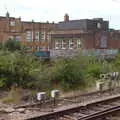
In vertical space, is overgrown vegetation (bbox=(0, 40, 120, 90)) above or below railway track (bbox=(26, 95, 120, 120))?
above

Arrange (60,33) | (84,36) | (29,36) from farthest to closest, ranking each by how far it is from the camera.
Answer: (29,36), (60,33), (84,36)

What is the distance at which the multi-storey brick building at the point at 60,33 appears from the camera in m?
54.3

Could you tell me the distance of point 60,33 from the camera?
56.5 meters

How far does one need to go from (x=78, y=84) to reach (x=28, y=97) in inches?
200

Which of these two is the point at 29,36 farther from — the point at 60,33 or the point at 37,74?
the point at 37,74

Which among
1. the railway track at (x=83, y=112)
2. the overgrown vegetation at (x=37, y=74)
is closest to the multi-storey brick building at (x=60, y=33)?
the overgrown vegetation at (x=37, y=74)

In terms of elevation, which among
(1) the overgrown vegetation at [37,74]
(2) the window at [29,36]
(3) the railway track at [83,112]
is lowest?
(3) the railway track at [83,112]

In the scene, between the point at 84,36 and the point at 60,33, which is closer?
the point at 84,36

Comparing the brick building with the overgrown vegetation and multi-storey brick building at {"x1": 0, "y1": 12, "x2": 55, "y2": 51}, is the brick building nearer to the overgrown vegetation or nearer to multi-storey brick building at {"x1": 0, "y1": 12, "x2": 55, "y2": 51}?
multi-storey brick building at {"x1": 0, "y1": 12, "x2": 55, "y2": 51}

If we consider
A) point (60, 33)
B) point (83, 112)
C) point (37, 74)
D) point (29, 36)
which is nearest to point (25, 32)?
point (29, 36)

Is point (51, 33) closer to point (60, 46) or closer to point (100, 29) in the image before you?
point (60, 46)

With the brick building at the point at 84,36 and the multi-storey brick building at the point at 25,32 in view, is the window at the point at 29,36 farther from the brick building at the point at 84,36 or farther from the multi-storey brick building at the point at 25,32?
the brick building at the point at 84,36

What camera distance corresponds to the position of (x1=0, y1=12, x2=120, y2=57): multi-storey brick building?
54.3m

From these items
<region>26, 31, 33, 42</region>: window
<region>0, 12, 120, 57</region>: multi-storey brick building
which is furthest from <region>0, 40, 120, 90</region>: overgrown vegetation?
<region>26, 31, 33, 42</region>: window
